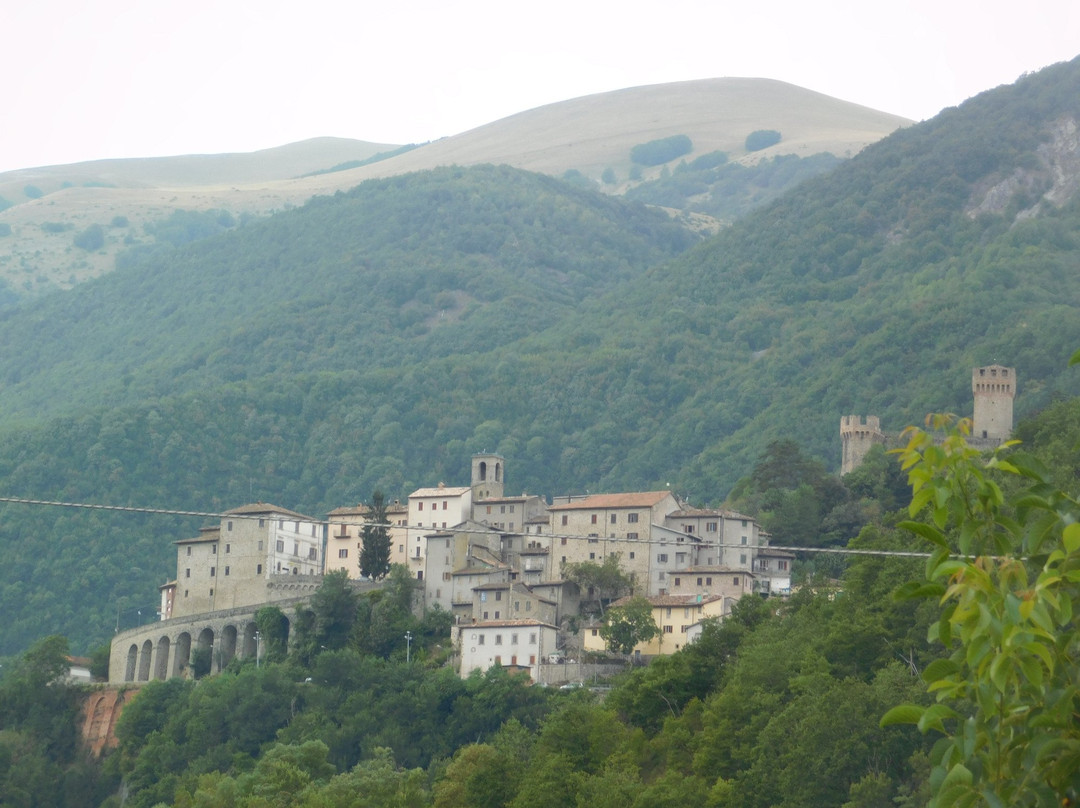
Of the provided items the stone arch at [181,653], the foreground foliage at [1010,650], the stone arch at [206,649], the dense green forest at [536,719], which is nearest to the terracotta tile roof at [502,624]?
the dense green forest at [536,719]

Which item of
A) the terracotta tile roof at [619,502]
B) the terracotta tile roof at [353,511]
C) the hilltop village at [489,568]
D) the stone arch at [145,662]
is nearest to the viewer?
the hilltop village at [489,568]

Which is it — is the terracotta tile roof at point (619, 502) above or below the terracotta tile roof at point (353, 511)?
above

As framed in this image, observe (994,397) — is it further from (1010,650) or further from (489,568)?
(1010,650)

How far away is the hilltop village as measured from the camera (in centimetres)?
7981

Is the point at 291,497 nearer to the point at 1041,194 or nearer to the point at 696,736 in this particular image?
the point at 1041,194

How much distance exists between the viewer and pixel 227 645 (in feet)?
298

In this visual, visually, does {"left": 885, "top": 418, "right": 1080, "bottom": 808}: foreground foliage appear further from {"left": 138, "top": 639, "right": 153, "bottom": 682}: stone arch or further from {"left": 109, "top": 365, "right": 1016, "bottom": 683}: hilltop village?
{"left": 138, "top": 639, "right": 153, "bottom": 682}: stone arch

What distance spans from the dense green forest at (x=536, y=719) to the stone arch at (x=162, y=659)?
425 cm

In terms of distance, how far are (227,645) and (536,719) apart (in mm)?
21564

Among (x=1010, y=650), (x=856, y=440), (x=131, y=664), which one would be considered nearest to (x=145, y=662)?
(x=131, y=664)

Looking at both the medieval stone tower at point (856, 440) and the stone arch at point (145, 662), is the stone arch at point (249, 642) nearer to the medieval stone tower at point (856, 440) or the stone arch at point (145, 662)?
the stone arch at point (145, 662)

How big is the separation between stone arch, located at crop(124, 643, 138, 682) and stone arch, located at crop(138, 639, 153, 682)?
1.33 ft

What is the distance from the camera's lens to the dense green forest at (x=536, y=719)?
53.2 m

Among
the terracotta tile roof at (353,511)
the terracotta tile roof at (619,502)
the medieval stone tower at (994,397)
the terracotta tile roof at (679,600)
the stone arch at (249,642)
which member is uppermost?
the medieval stone tower at (994,397)
